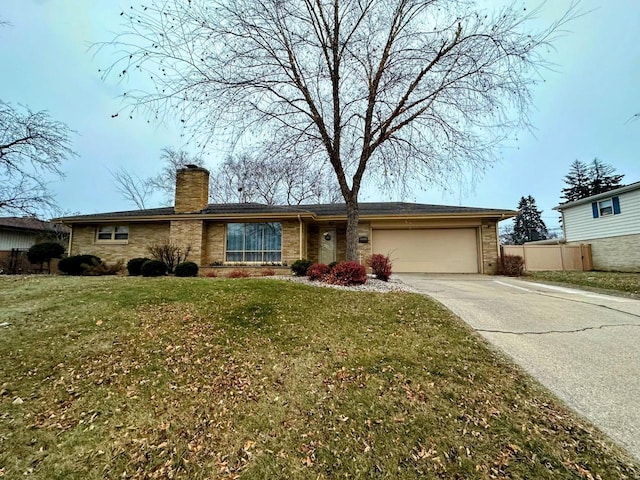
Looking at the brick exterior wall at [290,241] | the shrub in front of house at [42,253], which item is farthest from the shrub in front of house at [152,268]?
the shrub in front of house at [42,253]

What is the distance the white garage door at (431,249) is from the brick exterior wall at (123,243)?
378 inches

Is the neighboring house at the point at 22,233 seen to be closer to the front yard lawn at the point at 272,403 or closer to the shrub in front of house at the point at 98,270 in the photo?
the shrub in front of house at the point at 98,270

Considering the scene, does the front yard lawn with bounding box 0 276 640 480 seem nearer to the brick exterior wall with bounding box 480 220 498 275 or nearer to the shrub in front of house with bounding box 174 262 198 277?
the shrub in front of house with bounding box 174 262 198 277

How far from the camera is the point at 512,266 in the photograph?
41.8ft

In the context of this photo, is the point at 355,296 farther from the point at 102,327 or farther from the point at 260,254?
the point at 260,254

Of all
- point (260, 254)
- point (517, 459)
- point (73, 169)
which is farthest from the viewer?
point (260, 254)

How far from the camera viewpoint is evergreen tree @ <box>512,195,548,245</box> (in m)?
41.0

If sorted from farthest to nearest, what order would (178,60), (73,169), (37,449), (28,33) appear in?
(73,169)
(178,60)
(28,33)
(37,449)

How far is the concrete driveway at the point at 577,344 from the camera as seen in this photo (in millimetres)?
2885

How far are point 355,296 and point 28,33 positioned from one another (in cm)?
779

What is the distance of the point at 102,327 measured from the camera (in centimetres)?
460

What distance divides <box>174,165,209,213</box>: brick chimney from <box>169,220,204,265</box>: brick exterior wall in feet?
2.45

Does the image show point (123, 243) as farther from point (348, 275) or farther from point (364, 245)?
point (348, 275)

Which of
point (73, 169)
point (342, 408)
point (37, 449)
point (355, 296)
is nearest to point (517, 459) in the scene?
point (342, 408)
